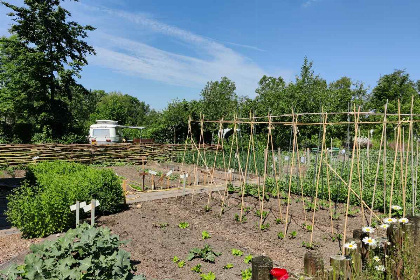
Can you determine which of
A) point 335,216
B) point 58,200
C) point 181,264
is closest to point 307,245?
point 335,216

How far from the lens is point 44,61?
1719 centimetres

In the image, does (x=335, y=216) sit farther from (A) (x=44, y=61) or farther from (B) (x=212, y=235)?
(A) (x=44, y=61)

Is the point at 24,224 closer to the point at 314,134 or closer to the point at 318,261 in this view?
the point at 318,261

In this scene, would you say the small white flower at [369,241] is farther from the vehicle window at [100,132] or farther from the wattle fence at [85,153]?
the vehicle window at [100,132]

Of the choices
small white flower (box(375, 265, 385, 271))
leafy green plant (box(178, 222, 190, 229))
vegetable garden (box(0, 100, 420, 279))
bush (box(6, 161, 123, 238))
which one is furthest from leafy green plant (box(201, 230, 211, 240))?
small white flower (box(375, 265, 385, 271))

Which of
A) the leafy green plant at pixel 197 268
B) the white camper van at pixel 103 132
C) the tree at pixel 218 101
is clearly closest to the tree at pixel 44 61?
the white camper van at pixel 103 132

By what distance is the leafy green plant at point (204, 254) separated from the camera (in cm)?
425

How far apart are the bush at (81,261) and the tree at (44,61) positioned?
15986mm

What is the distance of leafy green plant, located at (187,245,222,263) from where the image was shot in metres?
4.25

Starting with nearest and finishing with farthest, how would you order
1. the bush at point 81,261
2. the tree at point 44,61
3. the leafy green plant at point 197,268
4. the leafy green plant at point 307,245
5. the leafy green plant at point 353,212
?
the bush at point 81,261 < the leafy green plant at point 197,268 < the leafy green plant at point 307,245 < the leafy green plant at point 353,212 < the tree at point 44,61

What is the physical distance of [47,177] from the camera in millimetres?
7211

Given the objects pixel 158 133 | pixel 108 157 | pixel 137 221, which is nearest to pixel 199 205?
pixel 137 221

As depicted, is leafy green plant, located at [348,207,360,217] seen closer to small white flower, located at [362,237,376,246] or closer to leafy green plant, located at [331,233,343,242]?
leafy green plant, located at [331,233,343,242]

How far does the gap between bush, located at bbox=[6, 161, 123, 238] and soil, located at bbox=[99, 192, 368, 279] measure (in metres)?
0.53
